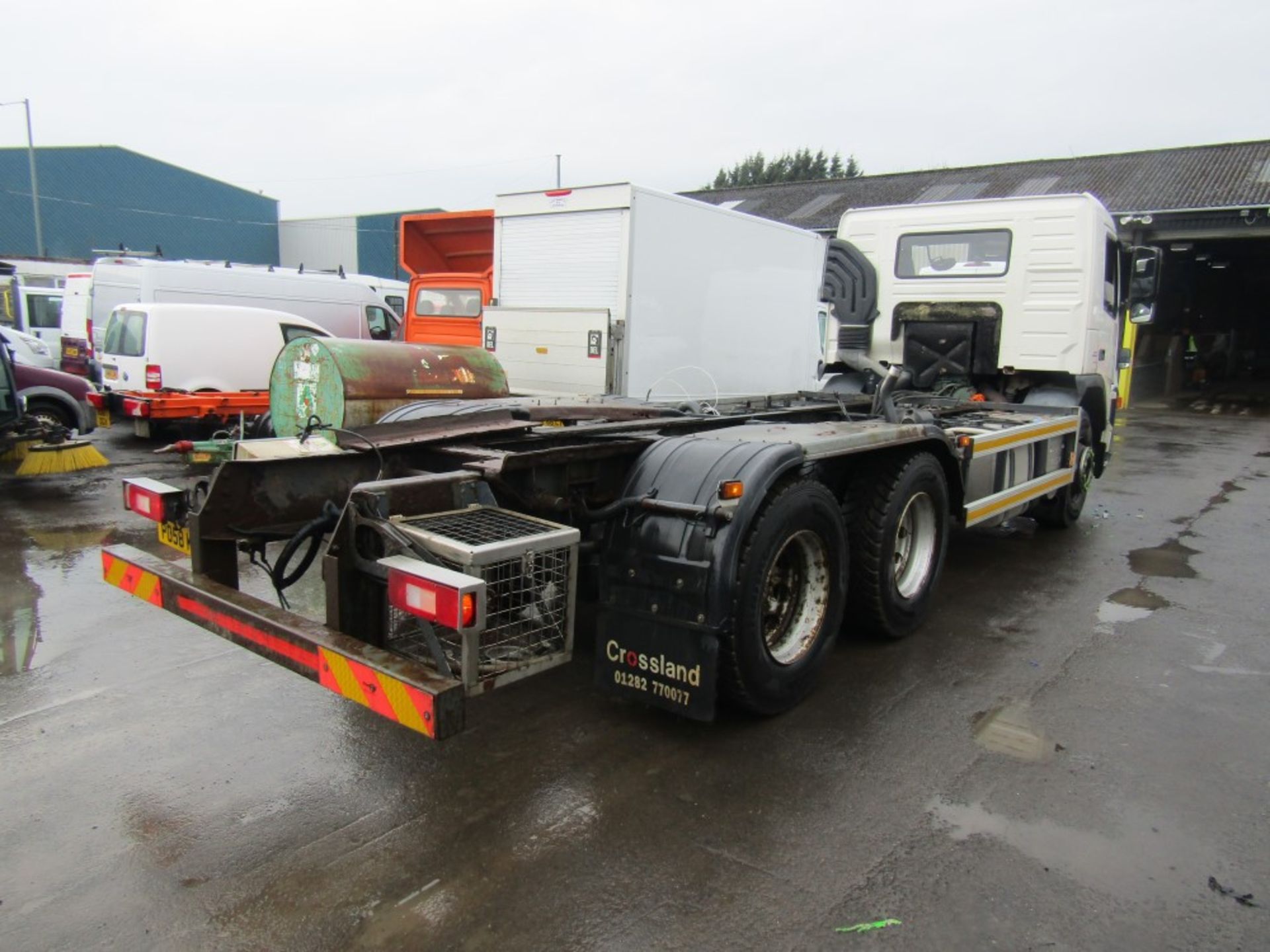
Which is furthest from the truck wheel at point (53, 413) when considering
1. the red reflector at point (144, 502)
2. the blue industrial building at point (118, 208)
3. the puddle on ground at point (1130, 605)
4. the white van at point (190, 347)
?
the blue industrial building at point (118, 208)

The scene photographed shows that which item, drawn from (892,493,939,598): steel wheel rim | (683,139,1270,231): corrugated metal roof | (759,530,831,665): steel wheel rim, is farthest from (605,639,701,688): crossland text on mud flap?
(683,139,1270,231): corrugated metal roof

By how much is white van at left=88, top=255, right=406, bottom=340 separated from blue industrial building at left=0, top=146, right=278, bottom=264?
23431mm

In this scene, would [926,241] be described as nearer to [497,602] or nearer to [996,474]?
[996,474]

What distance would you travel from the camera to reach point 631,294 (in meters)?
8.24

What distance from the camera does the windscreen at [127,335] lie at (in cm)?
1155

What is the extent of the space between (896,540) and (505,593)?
2.59 meters

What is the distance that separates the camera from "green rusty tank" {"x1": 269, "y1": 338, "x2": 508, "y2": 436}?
7.90 m

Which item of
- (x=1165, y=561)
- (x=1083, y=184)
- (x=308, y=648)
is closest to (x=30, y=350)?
(x=308, y=648)

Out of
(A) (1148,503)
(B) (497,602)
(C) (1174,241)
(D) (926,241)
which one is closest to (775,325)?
(D) (926,241)

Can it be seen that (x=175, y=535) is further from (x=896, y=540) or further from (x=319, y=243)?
(x=319, y=243)

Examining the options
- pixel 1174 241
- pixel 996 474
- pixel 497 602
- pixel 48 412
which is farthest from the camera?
pixel 1174 241

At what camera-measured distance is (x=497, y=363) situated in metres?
8.95

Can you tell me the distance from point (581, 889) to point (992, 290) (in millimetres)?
6699

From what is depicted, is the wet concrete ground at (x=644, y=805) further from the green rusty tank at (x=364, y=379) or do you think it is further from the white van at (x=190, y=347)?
the white van at (x=190, y=347)
